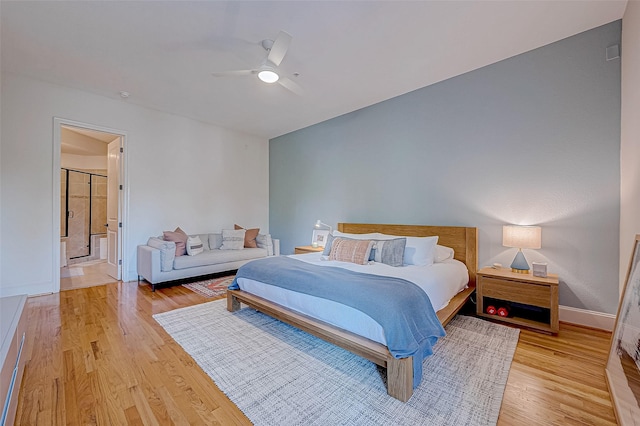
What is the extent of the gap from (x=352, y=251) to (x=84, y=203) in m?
7.66

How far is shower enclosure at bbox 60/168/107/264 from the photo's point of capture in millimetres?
6551

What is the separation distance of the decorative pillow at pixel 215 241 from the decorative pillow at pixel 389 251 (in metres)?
3.30

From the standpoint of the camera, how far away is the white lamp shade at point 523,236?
2760 millimetres

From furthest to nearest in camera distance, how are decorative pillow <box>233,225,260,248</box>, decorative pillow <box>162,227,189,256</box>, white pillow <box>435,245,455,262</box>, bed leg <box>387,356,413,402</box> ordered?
decorative pillow <box>233,225,260,248</box>
decorative pillow <box>162,227,189,256</box>
white pillow <box>435,245,455,262</box>
bed leg <box>387,356,413,402</box>

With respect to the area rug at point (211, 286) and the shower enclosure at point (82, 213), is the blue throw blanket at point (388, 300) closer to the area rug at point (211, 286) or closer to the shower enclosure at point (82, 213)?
the area rug at point (211, 286)

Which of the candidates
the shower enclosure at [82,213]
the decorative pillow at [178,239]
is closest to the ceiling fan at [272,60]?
the decorative pillow at [178,239]

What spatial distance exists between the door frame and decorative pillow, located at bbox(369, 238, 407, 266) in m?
4.10

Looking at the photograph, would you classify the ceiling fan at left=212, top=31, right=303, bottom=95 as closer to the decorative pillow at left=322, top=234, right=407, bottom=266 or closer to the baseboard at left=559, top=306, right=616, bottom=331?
the decorative pillow at left=322, top=234, right=407, bottom=266

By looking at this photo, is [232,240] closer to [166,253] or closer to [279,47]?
[166,253]

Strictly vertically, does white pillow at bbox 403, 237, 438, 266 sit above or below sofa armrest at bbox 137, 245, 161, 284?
above

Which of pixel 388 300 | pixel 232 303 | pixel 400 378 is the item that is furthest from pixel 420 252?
pixel 232 303

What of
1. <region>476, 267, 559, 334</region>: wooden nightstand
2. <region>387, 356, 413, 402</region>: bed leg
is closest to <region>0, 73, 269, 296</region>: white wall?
<region>387, 356, 413, 402</region>: bed leg

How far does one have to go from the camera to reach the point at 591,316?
2.70 metres

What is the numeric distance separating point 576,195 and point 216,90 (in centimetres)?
465
